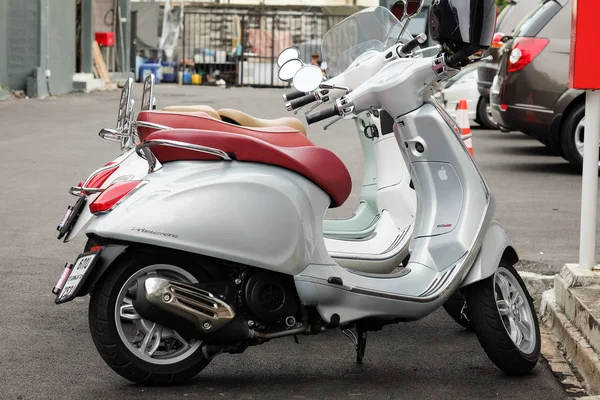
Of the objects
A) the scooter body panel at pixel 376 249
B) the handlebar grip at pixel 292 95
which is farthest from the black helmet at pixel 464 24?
the scooter body panel at pixel 376 249

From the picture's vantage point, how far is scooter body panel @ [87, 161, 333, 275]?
451cm

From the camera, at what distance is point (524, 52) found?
12930mm

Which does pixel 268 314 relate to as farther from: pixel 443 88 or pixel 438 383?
pixel 443 88

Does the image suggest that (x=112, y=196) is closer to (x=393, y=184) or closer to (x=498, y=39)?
(x=393, y=184)

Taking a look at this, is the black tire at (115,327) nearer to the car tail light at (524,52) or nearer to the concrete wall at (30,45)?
the car tail light at (524,52)

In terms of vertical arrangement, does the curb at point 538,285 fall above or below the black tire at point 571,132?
below

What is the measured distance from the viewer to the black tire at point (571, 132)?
1269 centimetres

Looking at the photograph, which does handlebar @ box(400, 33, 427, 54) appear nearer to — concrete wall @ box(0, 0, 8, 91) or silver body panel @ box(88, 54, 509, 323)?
silver body panel @ box(88, 54, 509, 323)

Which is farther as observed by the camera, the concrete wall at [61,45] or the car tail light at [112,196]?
the concrete wall at [61,45]

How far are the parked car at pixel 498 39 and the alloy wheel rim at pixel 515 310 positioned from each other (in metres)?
11.3

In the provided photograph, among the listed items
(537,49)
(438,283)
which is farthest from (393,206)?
(537,49)

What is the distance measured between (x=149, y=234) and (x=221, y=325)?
47cm

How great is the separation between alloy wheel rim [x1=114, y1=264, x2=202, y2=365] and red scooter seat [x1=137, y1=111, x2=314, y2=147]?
2.39ft

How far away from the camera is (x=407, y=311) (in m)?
4.87
